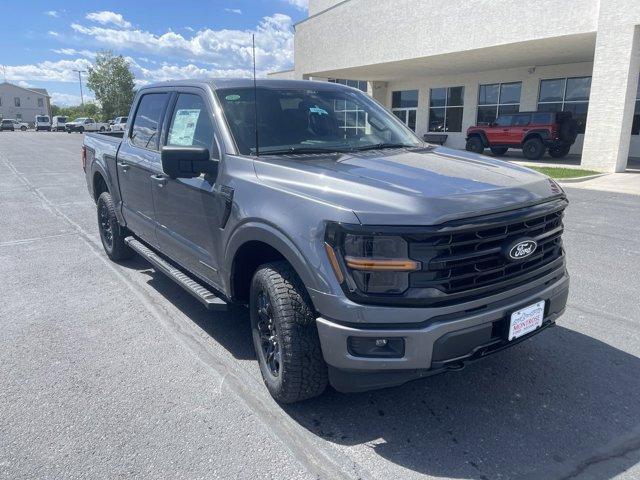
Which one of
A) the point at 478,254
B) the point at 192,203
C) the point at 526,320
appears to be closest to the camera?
the point at 478,254

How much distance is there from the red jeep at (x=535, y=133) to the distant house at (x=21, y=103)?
363ft

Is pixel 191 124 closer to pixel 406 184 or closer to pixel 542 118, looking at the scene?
pixel 406 184

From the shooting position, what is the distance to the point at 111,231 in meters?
5.83

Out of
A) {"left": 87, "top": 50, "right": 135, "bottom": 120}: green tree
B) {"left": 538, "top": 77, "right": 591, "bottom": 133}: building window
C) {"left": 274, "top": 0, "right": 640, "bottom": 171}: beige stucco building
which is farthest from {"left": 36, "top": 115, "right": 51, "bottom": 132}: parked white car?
{"left": 538, "top": 77, "right": 591, "bottom": 133}: building window

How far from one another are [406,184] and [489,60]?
21.2m

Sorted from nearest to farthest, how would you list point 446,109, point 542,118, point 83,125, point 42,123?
point 542,118
point 446,109
point 83,125
point 42,123

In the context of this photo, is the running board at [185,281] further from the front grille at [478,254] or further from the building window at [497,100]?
the building window at [497,100]

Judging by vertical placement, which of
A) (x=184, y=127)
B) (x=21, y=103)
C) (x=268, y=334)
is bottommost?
(x=268, y=334)

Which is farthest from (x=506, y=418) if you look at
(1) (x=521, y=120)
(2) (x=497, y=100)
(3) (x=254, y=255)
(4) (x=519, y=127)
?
(2) (x=497, y=100)

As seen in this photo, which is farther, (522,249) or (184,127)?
(184,127)

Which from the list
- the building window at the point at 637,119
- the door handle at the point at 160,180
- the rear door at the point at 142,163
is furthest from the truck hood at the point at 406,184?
the building window at the point at 637,119

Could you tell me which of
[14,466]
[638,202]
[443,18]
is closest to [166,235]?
[14,466]

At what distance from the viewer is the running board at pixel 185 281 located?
3.48m

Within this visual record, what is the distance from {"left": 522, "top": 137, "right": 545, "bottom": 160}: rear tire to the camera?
751 inches
